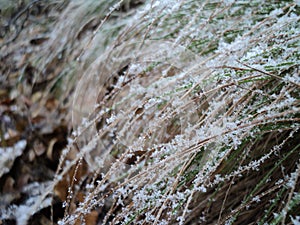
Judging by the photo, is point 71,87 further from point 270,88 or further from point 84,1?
point 270,88

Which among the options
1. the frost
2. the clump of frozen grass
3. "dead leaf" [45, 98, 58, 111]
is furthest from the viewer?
"dead leaf" [45, 98, 58, 111]

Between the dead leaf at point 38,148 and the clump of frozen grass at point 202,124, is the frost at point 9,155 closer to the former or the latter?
the dead leaf at point 38,148

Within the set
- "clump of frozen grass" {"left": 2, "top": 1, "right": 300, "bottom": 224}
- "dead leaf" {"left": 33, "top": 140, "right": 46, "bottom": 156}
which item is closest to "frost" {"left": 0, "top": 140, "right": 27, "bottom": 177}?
"dead leaf" {"left": 33, "top": 140, "right": 46, "bottom": 156}

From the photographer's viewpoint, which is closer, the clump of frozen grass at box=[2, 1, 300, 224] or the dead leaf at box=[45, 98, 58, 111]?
the clump of frozen grass at box=[2, 1, 300, 224]

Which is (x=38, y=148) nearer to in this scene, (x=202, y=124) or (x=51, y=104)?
(x=51, y=104)

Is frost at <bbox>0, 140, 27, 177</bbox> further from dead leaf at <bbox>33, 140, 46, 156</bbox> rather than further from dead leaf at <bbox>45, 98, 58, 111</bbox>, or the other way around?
dead leaf at <bbox>45, 98, 58, 111</bbox>

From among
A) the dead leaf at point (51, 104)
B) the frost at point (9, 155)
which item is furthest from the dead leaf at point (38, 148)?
the dead leaf at point (51, 104)

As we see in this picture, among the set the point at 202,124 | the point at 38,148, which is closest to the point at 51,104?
the point at 38,148

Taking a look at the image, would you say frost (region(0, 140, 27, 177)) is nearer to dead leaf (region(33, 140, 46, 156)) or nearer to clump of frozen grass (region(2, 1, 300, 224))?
dead leaf (region(33, 140, 46, 156))

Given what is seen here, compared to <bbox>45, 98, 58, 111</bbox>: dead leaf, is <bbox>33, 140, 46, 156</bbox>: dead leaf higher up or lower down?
lower down

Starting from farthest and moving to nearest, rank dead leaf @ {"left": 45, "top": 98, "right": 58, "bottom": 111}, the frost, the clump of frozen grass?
dead leaf @ {"left": 45, "top": 98, "right": 58, "bottom": 111} → the frost → the clump of frozen grass
